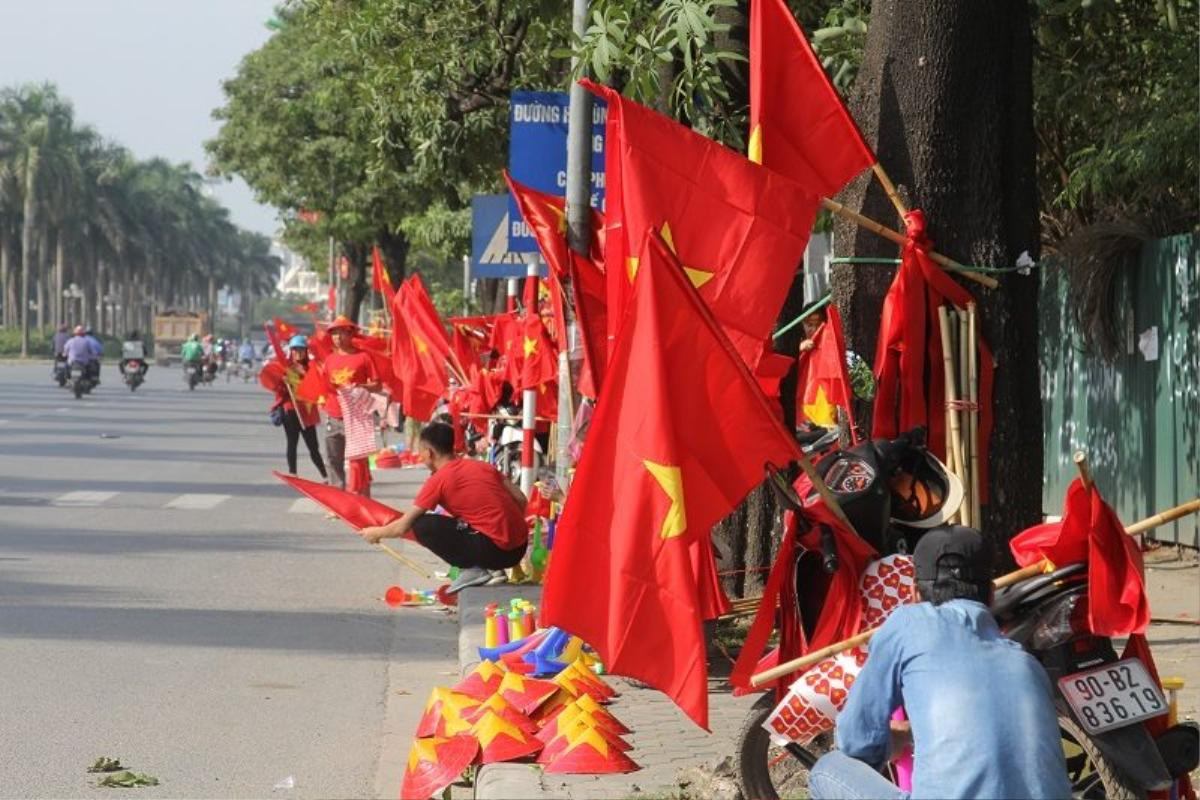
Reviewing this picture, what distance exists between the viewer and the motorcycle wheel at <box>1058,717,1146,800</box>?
585 centimetres

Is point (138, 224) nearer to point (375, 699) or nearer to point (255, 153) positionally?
point (255, 153)

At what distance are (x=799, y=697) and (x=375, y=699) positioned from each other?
3.98m

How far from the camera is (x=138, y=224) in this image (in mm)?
136625

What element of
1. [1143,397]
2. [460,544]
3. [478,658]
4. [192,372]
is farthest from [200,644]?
[192,372]

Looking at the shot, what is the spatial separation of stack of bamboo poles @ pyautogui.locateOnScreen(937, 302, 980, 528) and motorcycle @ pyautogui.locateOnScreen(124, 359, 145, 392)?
5006cm

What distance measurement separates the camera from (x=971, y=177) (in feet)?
25.7

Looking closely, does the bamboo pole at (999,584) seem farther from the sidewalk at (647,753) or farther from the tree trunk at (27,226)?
the tree trunk at (27,226)

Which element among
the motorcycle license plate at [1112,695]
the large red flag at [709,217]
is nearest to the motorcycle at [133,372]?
the large red flag at [709,217]

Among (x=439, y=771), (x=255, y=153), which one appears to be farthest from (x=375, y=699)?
(x=255, y=153)

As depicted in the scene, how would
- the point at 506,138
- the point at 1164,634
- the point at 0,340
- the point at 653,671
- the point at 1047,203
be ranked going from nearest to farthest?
the point at 653,671, the point at 1164,634, the point at 1047,203, the point at 506,138, the point at 0,340

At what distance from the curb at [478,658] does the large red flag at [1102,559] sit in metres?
1.91

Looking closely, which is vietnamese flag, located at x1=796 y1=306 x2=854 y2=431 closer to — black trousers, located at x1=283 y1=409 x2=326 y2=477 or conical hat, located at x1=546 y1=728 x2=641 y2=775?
conical hat, located at x1=546 y1=728 x2=641 y2=775

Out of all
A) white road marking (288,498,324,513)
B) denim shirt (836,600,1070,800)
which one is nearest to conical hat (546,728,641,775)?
denim shirt (836,600,1070,800)

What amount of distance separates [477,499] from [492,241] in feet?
15.6
